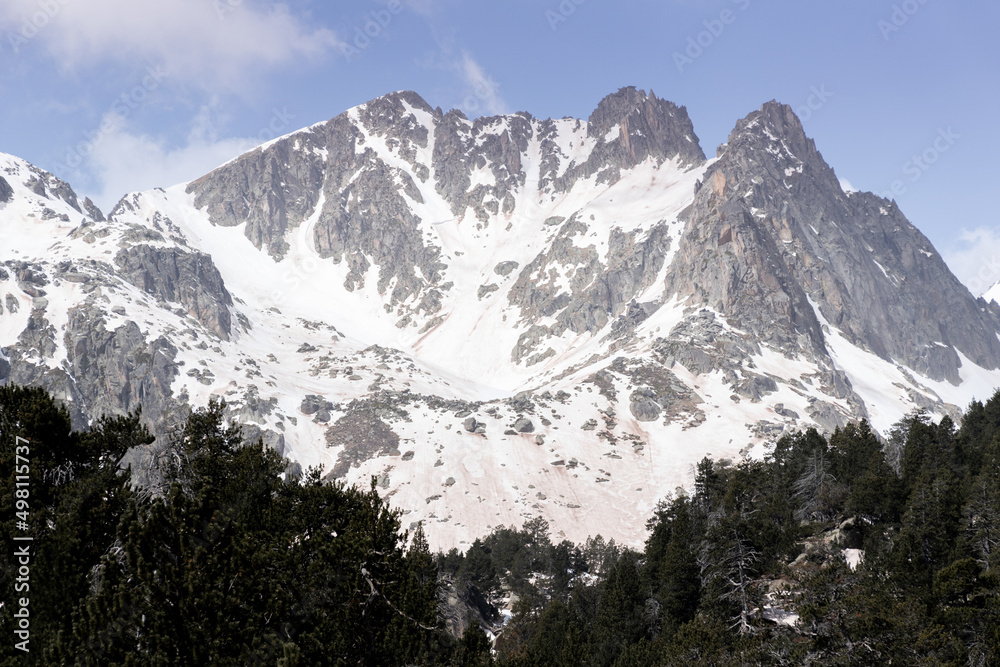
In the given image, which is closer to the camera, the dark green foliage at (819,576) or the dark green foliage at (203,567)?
the dark green foliage at (203,567)

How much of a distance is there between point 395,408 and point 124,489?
14065 cm

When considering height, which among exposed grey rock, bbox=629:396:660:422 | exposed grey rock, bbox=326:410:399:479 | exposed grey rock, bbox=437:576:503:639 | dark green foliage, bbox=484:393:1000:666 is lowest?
exposed grey rock, bbox=437:576:503:639

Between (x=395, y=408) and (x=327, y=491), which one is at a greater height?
(x=395, y=408)

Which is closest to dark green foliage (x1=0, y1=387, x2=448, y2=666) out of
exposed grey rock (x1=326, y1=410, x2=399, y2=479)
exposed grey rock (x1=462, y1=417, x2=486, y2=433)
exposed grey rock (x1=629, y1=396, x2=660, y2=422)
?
exposed grey rock (x1=326, y1=410, x2=399, y2=479)

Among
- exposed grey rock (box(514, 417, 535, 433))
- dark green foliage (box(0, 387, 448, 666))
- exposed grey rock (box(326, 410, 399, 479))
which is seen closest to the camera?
dark green foliage (box(0, 387, 448, 666))

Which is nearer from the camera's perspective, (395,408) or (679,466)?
(679,466)

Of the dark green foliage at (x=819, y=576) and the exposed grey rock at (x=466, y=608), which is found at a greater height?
the dark green foliage at (x=819, y=576)

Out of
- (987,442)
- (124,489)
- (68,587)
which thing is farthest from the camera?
(987,442)

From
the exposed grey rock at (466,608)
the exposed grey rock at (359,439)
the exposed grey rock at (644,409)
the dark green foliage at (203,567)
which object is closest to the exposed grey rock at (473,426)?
the exposed grey rock at (359,439)

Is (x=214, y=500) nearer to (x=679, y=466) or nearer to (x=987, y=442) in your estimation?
(x=987, y=442)

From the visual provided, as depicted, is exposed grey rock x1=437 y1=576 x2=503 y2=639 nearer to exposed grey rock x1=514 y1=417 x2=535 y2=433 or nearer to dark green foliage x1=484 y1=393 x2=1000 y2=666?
dark green foliage x1=484 y1=393 x2=1000 y2=666

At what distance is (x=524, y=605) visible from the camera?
62781 mm

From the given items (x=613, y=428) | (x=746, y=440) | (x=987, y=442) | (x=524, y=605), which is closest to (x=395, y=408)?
(x=613, y=428)

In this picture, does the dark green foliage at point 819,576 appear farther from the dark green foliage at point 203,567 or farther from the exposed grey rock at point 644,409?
the exposed grey rock at point 644,409
